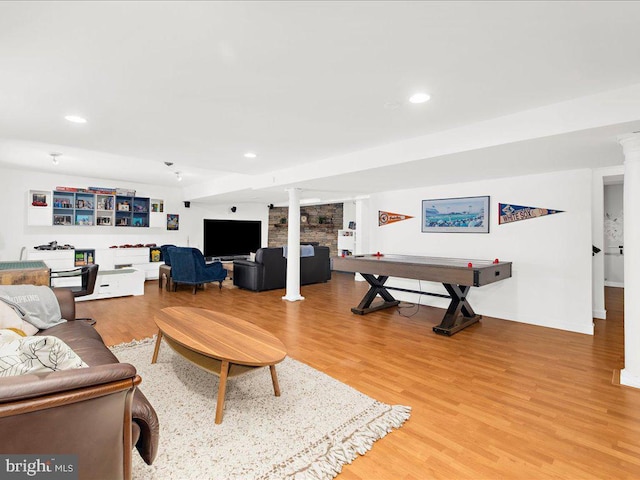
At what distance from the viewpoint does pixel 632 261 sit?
268 centimetres

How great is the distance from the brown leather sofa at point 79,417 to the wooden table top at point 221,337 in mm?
736

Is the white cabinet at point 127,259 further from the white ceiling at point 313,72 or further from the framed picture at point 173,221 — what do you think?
the white ceiling at point 313,72

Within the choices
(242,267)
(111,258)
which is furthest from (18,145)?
(242,267)

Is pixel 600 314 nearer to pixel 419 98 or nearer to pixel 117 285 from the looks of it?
pixel 419 98

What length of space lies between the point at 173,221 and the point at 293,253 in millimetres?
4148

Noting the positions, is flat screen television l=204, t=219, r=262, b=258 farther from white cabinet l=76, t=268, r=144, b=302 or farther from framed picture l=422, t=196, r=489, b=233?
framed picture l=422, t=196, r=489, b=233

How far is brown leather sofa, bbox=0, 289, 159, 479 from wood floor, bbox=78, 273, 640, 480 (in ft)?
3.38

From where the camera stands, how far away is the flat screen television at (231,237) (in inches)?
357

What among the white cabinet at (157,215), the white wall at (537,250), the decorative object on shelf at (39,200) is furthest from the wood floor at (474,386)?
the white cabinet at (157,215)

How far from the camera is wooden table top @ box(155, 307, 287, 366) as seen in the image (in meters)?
2.11

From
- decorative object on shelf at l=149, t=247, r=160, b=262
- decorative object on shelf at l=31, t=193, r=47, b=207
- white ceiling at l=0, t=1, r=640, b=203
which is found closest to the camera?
white ceiling at l=0, t=1, r=640, b=203

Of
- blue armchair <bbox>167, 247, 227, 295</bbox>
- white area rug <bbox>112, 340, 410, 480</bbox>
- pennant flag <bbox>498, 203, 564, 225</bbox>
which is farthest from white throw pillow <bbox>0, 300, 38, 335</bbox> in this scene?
pennant flag <bbox>498, 203, 564, 225</bbox>

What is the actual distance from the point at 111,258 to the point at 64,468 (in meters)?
6.99

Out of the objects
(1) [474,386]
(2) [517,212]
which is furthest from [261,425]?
(2) [517,212]
